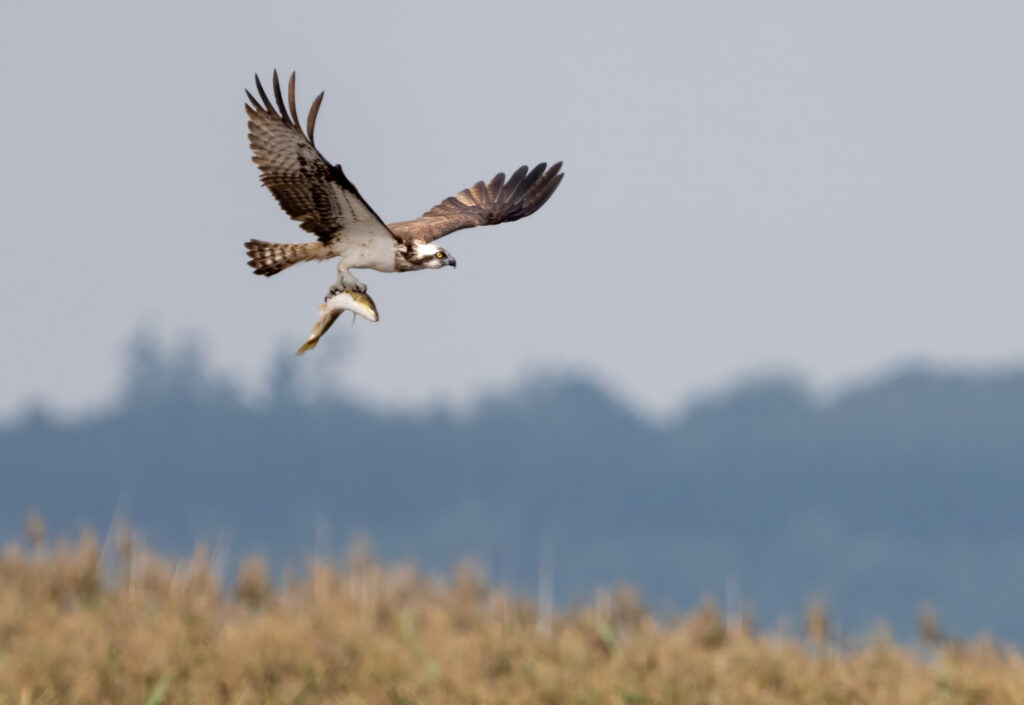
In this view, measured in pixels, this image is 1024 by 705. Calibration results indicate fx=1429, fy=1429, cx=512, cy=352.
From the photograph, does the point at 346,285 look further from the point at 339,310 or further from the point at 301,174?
the point at 301,174

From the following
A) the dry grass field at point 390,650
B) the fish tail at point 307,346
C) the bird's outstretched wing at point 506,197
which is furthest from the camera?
the dry grass field at point 390,650

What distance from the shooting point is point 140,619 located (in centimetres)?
1191

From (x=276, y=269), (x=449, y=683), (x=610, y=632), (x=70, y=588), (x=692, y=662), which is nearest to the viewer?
(x=276, y=269)

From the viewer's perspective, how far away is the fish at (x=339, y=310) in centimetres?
388

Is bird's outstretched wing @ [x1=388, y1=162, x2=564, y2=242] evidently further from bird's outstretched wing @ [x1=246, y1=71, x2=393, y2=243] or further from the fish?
the fish

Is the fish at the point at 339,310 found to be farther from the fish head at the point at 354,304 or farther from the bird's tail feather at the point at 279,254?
the bird's tail feather at the point at 279,254

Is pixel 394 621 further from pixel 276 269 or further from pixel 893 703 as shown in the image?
pixel 276 269

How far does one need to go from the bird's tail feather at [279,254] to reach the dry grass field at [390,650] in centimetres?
550

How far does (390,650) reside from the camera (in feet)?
35.4

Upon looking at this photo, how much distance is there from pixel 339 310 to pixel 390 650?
Answer: 23.6 feet

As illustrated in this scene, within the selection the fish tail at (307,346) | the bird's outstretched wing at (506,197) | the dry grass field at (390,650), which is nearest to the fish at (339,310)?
the fish tail at (307,346)

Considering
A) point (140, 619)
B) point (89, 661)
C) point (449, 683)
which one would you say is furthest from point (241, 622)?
point (449, 683)

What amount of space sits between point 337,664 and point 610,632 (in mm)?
2298

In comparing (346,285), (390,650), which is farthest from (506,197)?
(346,285)
